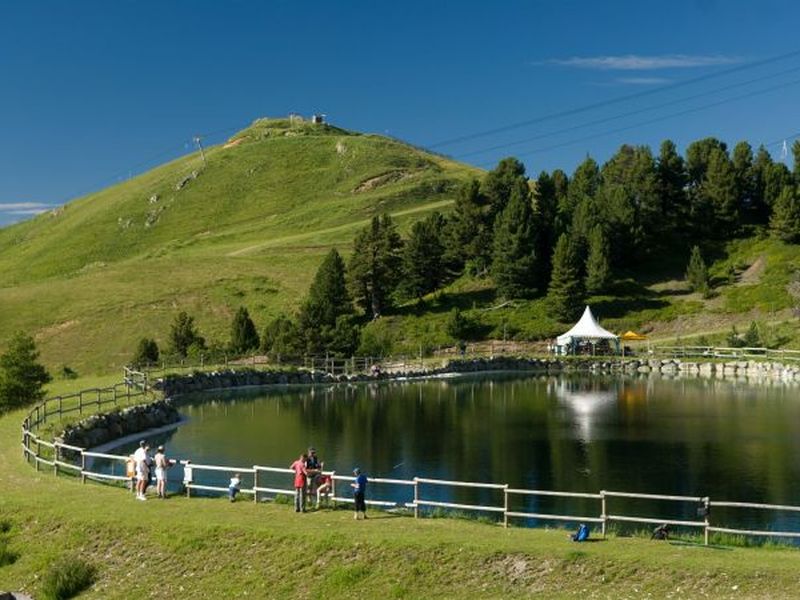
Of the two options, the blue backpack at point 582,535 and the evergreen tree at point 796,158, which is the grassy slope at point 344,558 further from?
the evergreen tree at point 796,158

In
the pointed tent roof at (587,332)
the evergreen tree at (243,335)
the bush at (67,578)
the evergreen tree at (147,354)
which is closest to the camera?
the bush at (67,578)

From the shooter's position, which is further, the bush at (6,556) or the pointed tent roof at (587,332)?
the pointed tent roof at (587,332)

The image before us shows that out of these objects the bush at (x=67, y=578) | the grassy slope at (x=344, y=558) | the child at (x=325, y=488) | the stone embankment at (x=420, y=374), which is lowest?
the bush at (x=67, y=578)

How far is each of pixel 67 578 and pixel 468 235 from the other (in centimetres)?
9301

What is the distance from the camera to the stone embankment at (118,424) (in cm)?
4175

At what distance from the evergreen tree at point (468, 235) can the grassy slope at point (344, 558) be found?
285 feet

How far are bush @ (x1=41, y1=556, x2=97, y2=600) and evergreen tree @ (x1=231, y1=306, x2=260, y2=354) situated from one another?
61251mm

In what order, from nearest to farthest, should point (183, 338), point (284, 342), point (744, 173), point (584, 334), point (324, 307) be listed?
1. point (284, 342)
2. point (183, 338)
3. point (324, 307)
4. point (584, 334)
5. point (744, 173)

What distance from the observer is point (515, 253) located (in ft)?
344

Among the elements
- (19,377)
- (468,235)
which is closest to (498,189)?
(468,235)

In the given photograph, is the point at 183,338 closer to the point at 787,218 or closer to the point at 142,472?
the point at 142,472

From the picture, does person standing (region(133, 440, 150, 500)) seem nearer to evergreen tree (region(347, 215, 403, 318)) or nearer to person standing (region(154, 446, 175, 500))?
person standing (region(154, 446, 175, 500))

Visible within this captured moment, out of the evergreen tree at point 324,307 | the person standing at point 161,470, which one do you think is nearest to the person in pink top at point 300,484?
the person standing at point 161,470

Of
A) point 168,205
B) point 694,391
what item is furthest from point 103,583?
point 168,205
